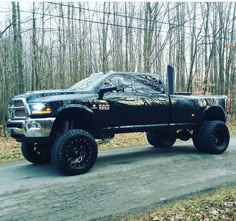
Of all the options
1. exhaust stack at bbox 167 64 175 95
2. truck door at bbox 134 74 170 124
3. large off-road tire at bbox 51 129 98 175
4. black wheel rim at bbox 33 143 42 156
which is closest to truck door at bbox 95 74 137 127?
truck door at bbox 134 74 170 124

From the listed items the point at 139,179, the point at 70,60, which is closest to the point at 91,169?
the point at 139,179

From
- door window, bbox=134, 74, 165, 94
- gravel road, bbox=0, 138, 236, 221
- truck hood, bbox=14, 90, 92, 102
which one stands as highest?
door window, bbox=134, 74, 165, 94

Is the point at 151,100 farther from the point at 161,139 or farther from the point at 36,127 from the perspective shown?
the point at 36,127

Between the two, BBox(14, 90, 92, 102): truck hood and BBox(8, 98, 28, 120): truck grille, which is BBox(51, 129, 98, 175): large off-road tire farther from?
BBox(8, 98, 28, 120): truck grille

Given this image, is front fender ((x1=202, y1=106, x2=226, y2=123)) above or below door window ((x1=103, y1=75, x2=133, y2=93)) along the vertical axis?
below

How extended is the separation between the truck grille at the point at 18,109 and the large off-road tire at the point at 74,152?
81cm

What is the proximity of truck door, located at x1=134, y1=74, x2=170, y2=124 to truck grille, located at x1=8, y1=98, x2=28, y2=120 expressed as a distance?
2448 millimetres

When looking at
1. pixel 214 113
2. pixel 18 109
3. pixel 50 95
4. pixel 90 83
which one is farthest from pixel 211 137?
pixel 18 109

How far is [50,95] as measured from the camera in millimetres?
5660

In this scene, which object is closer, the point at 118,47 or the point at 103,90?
the point at 103,90

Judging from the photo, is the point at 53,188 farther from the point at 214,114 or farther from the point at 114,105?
the point at 214,114

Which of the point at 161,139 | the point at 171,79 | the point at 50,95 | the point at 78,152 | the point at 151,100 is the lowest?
the point at 161,139

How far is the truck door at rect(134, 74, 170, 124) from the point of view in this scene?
265 inches

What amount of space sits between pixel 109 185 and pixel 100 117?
165 centimetres
